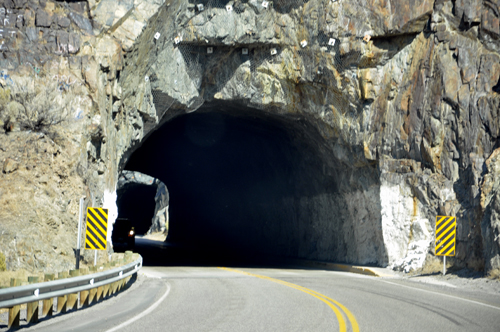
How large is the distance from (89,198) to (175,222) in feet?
122

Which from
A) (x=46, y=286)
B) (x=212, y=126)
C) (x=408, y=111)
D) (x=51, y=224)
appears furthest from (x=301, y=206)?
(x=46, y=286)

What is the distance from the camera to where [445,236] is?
63.0ft

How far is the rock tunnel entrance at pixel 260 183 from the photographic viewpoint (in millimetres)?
26266

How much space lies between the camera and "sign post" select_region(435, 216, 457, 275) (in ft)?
62.6

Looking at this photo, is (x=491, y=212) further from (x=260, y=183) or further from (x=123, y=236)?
(x=123, y=236)

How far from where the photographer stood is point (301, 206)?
103ft

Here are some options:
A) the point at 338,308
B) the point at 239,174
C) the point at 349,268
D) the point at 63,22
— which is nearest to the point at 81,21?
the point at 63,22

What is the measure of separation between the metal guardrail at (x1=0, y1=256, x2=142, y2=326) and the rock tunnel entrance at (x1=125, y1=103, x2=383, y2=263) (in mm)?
14850

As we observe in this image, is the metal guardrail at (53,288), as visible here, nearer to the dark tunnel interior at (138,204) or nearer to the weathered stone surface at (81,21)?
the weathered stone surface at (81,21)

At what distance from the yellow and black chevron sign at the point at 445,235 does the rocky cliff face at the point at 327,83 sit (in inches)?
27.3

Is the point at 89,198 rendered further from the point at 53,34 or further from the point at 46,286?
the point at 46,286

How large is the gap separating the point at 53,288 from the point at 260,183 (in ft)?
91.0

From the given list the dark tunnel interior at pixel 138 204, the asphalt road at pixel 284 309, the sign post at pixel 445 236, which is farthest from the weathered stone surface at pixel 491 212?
the dark tunnel interior at pixel 138 204

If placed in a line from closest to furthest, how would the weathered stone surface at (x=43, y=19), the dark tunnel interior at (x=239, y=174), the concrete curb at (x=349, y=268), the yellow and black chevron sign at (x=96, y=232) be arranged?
the yellow and black chevron sign at (x=96, y=232) → the weathered stone surface at (x=43, y=19) → the concrete curb at (x=349, y=268) → the dark tunnel interior at (x=239, y=174)
